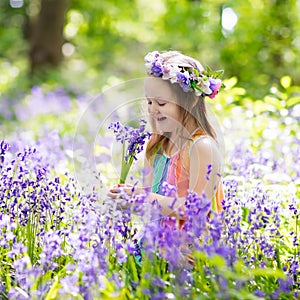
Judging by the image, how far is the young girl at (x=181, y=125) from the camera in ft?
10.8

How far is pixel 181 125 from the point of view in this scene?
11.4 feet

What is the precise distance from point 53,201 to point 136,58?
2398 cm

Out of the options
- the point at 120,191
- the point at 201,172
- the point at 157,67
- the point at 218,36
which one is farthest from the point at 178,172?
the point at 218,36

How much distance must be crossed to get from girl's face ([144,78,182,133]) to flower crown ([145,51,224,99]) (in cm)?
6

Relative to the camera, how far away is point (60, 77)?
14922mm

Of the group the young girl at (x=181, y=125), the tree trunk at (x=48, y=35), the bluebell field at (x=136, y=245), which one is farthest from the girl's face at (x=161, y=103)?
the tree trunk at (x=48, y=35)

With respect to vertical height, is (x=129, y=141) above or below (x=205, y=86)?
below

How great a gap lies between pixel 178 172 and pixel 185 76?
53cm

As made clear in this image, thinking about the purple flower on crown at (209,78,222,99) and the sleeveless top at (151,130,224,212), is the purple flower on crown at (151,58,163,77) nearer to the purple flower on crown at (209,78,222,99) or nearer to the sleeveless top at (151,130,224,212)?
the purple flower on crown at (209,78,222,99)

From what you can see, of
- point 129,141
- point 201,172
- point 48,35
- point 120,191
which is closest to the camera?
point 120,191

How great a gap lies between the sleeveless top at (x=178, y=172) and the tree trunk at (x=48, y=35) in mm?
12629

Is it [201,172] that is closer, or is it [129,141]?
[201,172]

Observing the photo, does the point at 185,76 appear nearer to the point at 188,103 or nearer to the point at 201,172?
the point at 188,103

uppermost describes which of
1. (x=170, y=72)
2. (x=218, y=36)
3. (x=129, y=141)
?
(x=218, y=36)
